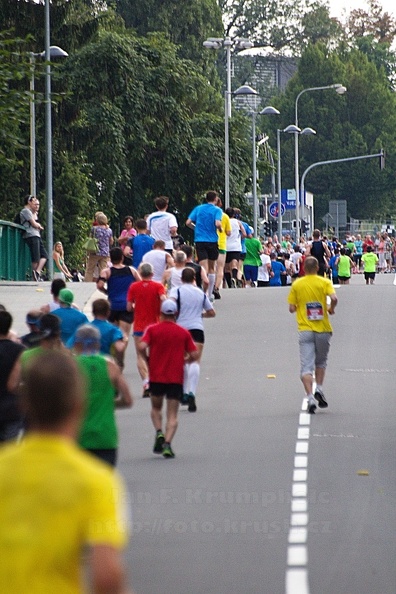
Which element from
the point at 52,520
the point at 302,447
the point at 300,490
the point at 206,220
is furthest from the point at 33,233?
the point at 52,520

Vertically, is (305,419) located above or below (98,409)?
below

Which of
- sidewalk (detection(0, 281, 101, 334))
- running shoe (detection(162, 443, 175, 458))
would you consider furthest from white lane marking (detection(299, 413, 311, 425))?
sidewalk (detection(0, 281, 101, 334))

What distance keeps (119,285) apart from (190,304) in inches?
94.3

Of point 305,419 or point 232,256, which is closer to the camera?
A: point 305,419

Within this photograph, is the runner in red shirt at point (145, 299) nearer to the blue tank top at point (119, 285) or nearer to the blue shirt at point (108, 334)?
the blue tank top at point (119, 285)

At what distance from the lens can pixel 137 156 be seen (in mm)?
52375

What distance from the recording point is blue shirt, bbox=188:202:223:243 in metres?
25.0

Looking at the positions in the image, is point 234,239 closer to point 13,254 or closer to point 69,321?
point 13,254

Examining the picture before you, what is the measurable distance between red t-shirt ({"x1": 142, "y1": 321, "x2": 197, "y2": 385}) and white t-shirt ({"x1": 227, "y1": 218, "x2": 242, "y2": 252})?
623 inches

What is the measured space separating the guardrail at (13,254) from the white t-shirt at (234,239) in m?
5.58

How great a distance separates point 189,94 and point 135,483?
4330 cm

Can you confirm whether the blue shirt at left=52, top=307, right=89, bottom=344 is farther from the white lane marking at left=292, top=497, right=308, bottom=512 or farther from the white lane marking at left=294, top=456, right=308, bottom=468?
the white lane marking at left=292, top=497, right=308, bottom=512

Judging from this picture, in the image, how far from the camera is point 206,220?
25.1m

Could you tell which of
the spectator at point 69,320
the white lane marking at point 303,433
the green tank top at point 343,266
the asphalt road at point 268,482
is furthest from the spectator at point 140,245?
the green tank top at point 343,266
